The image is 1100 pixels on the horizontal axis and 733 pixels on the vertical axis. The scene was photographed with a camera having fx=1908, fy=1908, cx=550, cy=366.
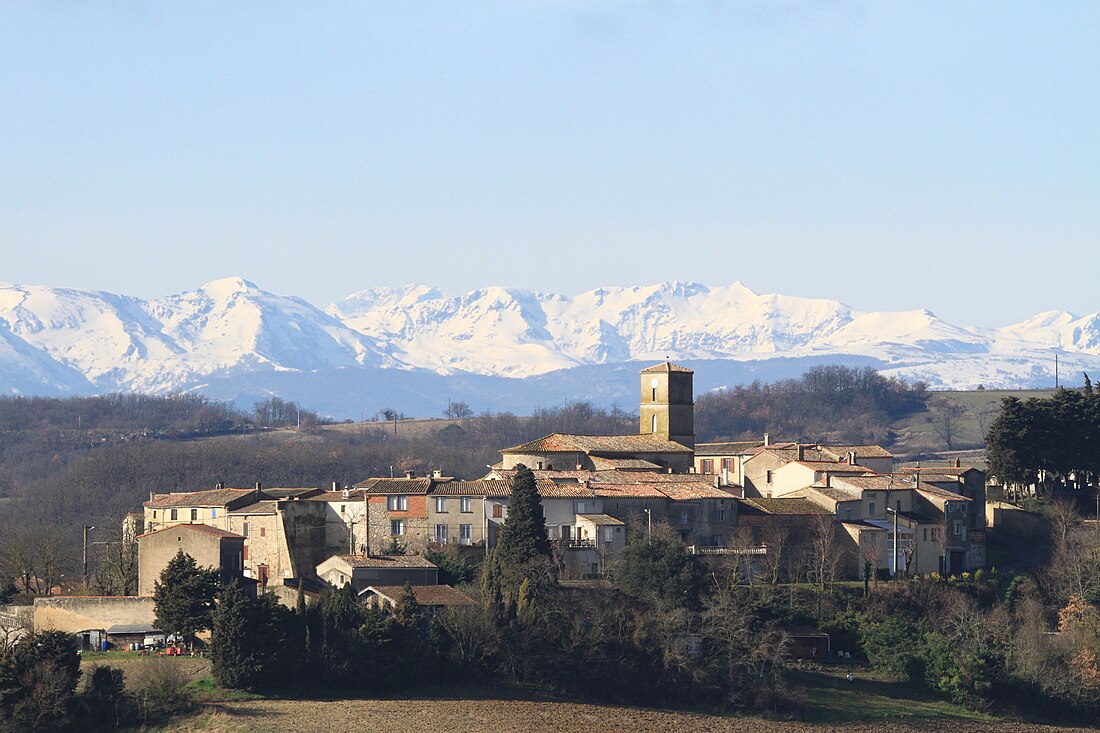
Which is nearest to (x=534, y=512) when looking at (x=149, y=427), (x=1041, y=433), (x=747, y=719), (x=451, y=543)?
(x=451, y=543)

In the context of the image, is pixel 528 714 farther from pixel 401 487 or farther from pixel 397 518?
pixel 401 487

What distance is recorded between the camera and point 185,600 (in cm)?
5109

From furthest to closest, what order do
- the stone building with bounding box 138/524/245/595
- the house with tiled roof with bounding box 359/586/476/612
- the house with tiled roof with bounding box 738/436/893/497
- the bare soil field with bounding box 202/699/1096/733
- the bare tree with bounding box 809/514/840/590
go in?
the house with tiled roof with bounding box 738/436/893/497 → the bare tree with bounding box 809/514/840/590 → the stone building with bounding box 138/524/245/595 → the house with tiled roof with bounding box 359/586/476/612 → the bare soil field with bounding box 202/699/1096/733

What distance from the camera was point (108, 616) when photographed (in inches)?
2083

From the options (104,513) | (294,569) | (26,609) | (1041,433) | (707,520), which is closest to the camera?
(26,609)

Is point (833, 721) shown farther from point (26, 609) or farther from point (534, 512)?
point (26, 609)

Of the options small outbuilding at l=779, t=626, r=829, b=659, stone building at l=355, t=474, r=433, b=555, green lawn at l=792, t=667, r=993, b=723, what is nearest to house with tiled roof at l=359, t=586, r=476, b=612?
stone building at l=355, t=474, r=433, b=555

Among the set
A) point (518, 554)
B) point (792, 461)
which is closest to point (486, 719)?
point (518, 554)

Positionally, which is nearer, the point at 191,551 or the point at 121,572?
the point at 191,551

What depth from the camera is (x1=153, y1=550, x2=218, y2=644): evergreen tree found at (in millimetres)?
51094

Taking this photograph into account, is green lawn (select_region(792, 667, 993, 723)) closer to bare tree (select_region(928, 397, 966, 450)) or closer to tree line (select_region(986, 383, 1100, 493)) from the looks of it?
tree line (select_region(986, 383, 1100, 493))

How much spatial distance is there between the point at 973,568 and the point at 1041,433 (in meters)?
8.49

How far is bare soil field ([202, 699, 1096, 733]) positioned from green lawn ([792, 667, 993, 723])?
0.67 m

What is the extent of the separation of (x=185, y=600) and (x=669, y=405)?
29.5 meters
